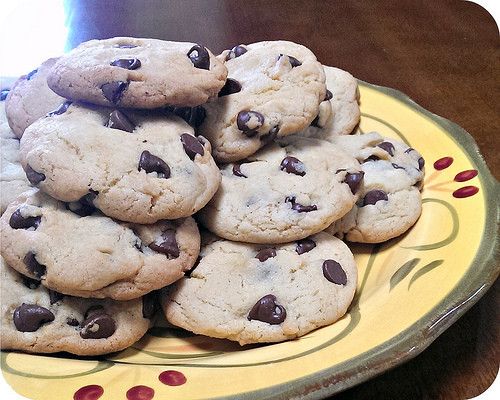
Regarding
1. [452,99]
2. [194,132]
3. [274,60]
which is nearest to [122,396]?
[194,132]

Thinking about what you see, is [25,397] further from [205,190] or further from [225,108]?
[225,108]

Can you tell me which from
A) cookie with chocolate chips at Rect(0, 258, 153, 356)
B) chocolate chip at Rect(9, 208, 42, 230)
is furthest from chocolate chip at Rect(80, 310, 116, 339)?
chocolate chip at Rect(9, 208, 42, 230)

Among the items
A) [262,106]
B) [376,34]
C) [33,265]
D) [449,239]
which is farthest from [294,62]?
[376,34]

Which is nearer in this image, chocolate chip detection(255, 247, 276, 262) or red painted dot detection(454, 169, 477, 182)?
chocolate chip detection(255, 247, 276, 262)

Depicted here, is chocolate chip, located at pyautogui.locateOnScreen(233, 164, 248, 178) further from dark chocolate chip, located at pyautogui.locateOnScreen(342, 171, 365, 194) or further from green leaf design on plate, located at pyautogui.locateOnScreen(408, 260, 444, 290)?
green leaf design on plate, located at pyautogui.locateOnScreen(408, 260, 444, 290)

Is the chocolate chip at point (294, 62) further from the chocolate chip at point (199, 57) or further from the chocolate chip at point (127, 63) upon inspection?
the chocolate chip at point (127, 63)

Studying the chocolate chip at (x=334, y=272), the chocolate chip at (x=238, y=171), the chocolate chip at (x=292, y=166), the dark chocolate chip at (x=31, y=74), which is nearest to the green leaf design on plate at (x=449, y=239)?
the chocolate chip at (x=334, y=272)

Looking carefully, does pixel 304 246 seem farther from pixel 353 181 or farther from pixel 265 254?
pixel 353 181
